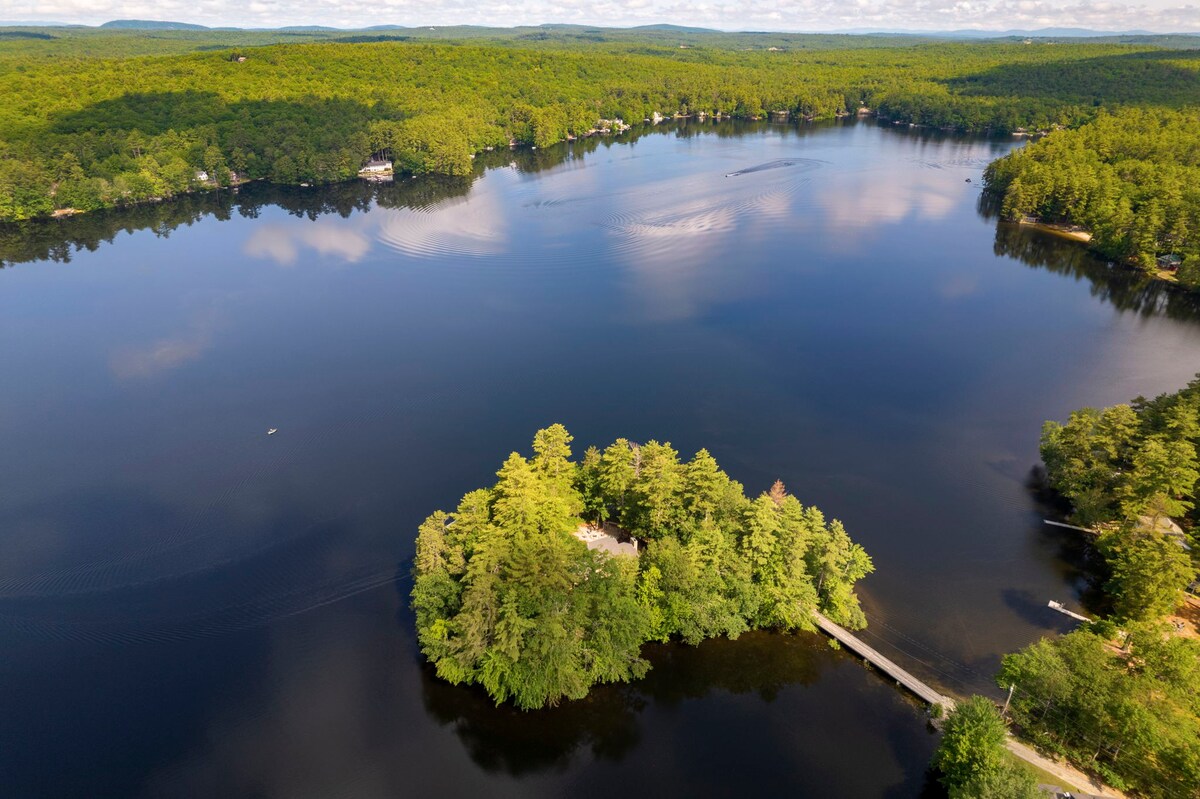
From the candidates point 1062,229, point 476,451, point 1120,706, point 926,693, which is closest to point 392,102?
point 476,451

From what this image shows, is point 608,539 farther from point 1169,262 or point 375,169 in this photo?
point 375,169

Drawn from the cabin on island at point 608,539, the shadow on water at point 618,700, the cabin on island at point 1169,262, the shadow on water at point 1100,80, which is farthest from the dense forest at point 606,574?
the shadow on water at point 1100,80

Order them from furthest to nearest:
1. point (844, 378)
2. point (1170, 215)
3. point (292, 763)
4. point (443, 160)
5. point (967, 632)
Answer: point (443, 160), point (1170, 215), point (844, 378), point (967, 632), point (292, 763)

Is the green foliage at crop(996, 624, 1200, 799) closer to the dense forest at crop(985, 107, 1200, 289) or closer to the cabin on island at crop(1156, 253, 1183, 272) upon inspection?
the dense forest at crop(985, 107, 1200, 289)

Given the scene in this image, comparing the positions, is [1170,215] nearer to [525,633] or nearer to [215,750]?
[525,633]

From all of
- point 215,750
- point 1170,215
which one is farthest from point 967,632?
point 1170,215
